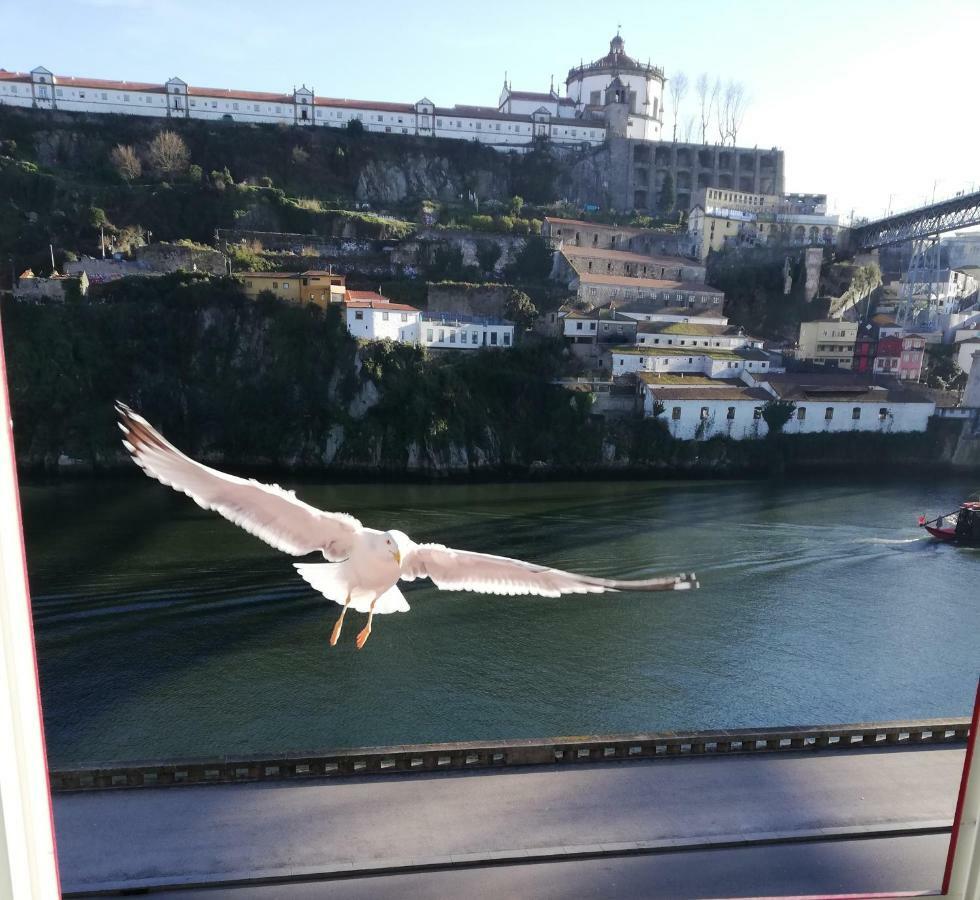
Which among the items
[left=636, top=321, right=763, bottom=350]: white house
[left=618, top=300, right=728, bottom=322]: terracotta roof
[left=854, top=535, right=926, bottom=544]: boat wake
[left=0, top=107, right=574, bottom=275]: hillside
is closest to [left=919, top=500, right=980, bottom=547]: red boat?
[left=854, top=535, right=926, bottom=544]: boat wake

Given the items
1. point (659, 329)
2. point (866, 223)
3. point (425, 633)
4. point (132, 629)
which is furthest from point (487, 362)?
point (866, 223)

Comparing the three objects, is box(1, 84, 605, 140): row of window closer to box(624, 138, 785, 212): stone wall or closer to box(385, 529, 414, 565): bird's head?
box(624, 138, 785, 212): stone wall

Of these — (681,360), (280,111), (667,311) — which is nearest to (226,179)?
(280,111)

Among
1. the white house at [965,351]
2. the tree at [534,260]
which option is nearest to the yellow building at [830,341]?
the white house at [965,351]

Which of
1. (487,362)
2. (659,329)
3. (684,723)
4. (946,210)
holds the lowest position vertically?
(684,723)

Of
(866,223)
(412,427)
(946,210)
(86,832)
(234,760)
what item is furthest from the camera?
(866,223)

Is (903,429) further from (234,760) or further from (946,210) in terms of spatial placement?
(234,760)
